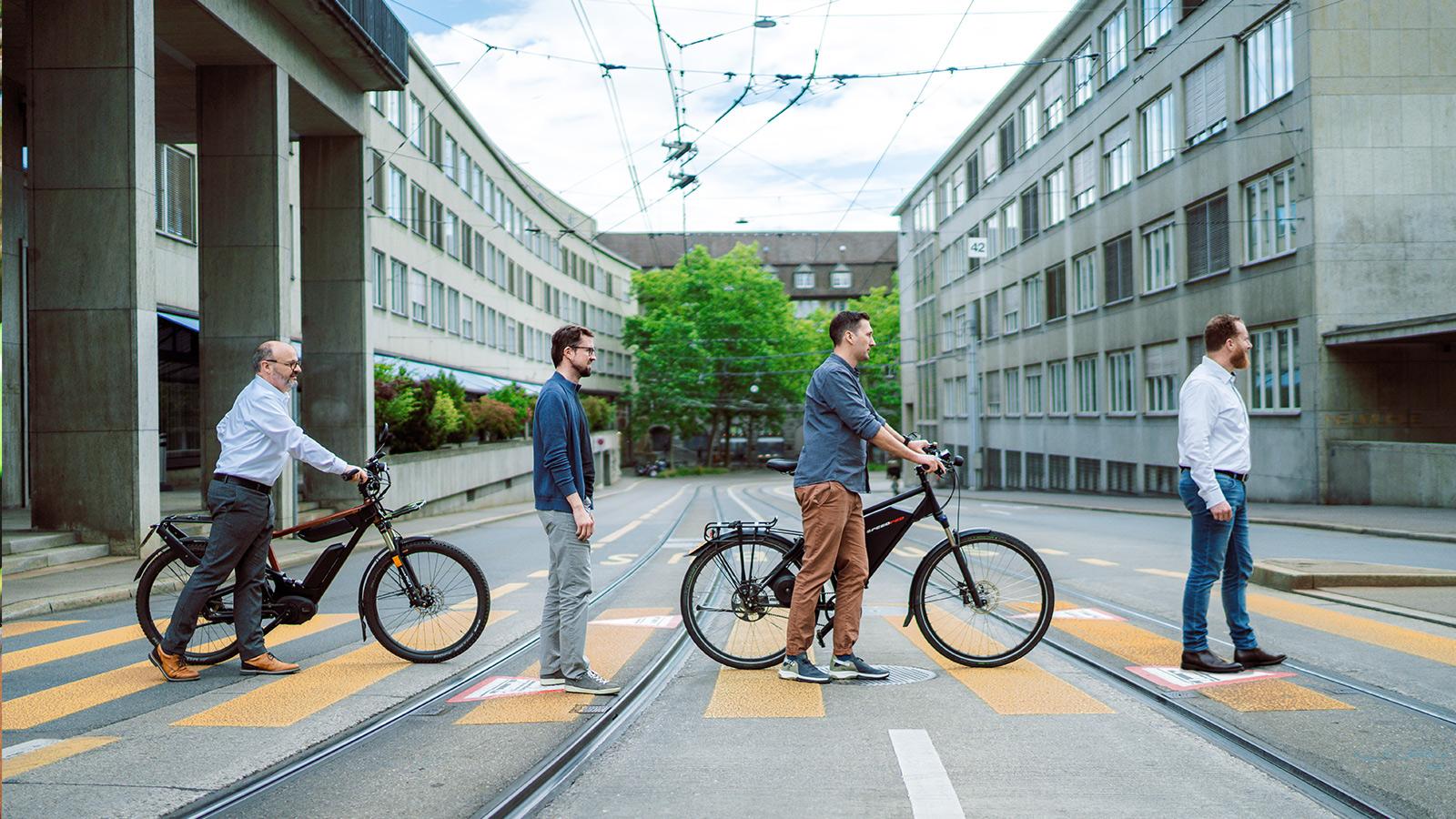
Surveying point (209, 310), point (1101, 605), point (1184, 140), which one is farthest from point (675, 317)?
point (1101, 605)

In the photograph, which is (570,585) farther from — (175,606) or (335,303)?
(335,303)

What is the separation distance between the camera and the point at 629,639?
25.8 feet

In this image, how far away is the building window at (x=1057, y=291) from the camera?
39.8 metres

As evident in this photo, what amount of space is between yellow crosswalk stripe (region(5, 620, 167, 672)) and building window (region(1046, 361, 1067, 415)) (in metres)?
35.3

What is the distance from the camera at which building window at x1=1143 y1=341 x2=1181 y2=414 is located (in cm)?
3066

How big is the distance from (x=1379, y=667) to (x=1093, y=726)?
238cm

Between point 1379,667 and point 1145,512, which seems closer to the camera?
point 1379,667

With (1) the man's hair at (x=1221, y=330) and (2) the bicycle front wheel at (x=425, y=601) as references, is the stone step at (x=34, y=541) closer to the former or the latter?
(2) the bicycle front wheel at (x=425, y=601)

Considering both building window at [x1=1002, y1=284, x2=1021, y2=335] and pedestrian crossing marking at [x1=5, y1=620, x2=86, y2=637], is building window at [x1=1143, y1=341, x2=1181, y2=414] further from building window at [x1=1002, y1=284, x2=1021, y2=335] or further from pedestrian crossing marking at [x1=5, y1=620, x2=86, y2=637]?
pedestrian crossing marking at [x1=5, y1=620, x2=86, y2=637]


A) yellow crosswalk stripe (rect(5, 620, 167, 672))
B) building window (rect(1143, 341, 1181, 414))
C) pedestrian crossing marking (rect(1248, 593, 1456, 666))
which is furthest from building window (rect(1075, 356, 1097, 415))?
yellow crosswalk stripe (rect(5, 620, 167, 672))

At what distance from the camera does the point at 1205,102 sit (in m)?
27.9

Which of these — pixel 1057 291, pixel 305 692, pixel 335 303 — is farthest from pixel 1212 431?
pixel 1057 291

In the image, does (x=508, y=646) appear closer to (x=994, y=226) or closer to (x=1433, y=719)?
(x=1433, y=719)

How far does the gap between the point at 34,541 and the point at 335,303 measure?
9.08m
